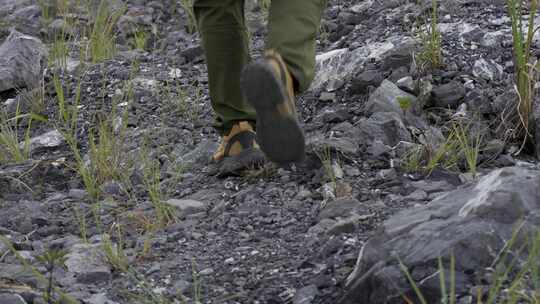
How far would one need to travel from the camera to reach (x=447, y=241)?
7.50 ft

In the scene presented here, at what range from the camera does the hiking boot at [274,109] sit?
2812 millimetres

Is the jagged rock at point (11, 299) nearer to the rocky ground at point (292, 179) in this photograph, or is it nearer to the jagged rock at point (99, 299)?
the rocky ground at point (292, 179)

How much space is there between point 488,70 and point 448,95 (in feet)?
0.91

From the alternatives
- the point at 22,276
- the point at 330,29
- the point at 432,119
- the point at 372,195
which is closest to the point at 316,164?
the point at 372,195

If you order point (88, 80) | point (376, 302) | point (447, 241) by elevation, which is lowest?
point (88, 80)

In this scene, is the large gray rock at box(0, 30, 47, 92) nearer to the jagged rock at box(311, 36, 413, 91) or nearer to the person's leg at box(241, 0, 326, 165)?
the jagged rock at box(311, 36, 413, 91)

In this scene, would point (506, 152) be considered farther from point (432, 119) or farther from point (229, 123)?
point (229, 123)

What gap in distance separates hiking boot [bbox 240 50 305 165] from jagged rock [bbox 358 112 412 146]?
0.82 m

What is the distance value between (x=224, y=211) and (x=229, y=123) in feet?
1.74

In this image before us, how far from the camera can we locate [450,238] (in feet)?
7.51

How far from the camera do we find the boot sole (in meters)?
2.81

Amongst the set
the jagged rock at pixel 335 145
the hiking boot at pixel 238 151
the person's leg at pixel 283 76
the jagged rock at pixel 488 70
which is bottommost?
the hiking boot at pixel 238 151

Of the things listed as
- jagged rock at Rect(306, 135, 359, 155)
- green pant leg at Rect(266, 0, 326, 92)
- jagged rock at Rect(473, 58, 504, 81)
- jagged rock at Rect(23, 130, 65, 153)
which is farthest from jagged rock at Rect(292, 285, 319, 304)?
jagged rock at Rect(23, 130, 65, 153)

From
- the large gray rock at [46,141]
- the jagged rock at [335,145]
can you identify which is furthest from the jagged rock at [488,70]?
the large gray rock at [46,141]
